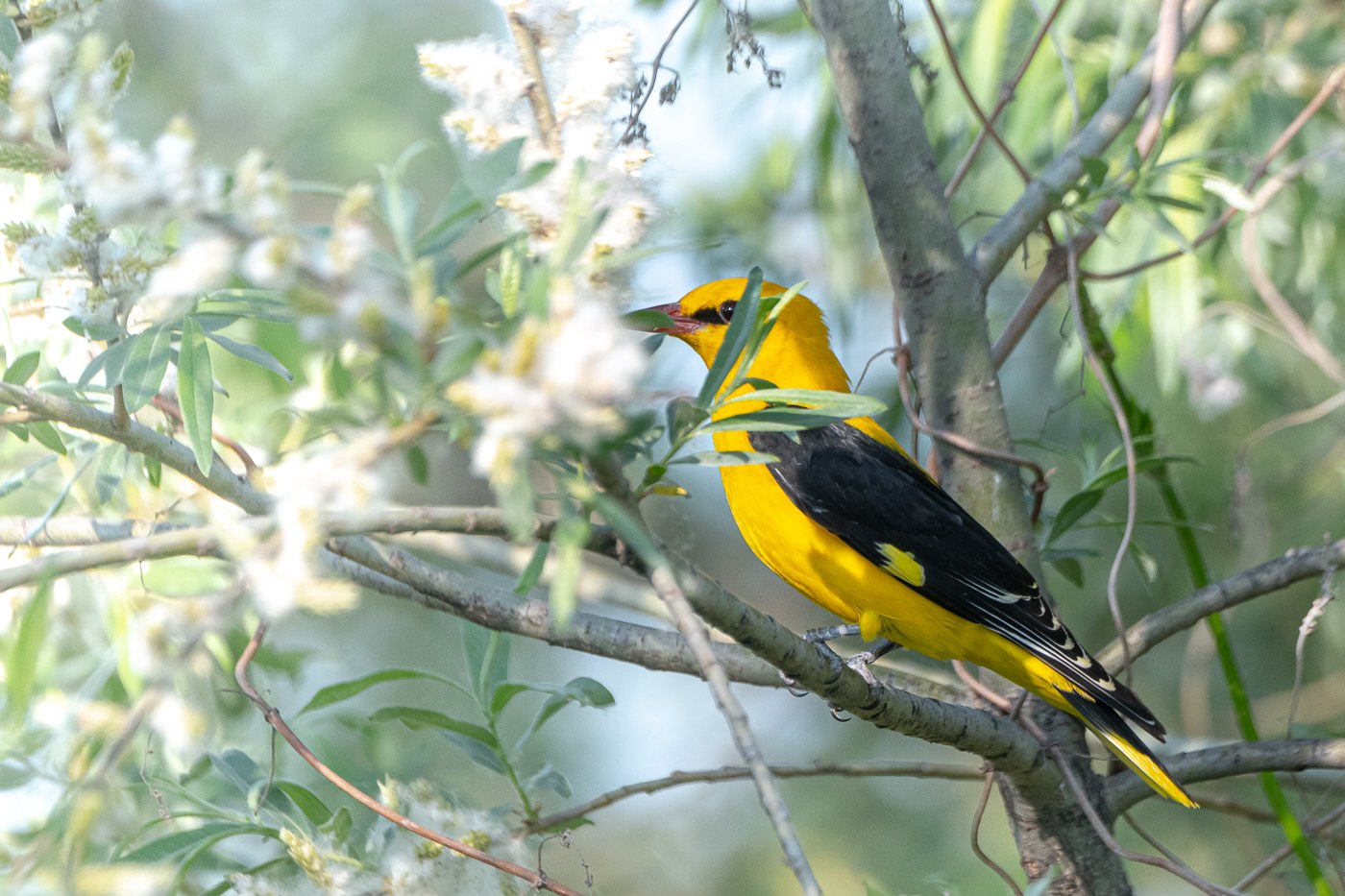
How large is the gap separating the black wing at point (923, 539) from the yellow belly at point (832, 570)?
3 centimetres

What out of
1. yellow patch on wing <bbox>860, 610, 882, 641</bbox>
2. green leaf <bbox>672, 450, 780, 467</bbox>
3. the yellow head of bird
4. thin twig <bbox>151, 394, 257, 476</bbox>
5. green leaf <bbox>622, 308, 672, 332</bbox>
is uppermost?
the yellow head of bird

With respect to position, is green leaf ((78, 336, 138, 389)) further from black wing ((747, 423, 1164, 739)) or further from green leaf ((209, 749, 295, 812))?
black wing ((747, 423, 1164, 739))

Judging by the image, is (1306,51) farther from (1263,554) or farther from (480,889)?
(480,889)

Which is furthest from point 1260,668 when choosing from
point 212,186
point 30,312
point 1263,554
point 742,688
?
point 212,186

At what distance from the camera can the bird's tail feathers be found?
2137mm

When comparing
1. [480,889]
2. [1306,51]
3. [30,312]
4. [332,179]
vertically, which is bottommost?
[480,889]

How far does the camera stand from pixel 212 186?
796 millimetres

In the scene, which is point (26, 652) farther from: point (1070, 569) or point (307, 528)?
point (1070, 569)

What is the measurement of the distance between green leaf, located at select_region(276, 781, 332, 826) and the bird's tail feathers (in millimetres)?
1401

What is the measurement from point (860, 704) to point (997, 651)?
0.98 m

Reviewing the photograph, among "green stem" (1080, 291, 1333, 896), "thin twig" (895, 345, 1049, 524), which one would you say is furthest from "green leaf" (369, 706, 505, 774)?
"green stem" (1080, 291, 1333, 896)

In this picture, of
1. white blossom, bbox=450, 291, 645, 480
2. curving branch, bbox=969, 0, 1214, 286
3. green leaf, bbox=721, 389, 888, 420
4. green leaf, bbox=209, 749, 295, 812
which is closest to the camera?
white blossom, bbox=450, 291, 645, 480

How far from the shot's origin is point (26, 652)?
1.10 metres

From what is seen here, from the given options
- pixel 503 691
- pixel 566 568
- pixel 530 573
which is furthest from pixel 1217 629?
pixel 566 568
